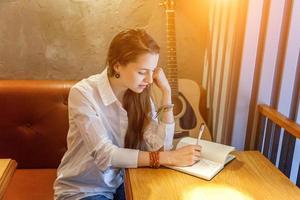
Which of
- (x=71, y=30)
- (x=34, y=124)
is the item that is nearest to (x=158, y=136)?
(x=34, y=124)

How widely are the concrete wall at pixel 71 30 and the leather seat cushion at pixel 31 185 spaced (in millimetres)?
529

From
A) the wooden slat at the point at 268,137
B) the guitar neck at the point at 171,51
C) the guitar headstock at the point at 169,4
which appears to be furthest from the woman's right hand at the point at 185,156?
the guitar headstock at the point at 169,4

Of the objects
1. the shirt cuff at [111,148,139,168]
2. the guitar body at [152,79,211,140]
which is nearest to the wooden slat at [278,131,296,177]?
the guitar body at [152,79,211,140]

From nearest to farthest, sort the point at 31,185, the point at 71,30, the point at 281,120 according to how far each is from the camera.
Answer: the point at 281,120, the point at 31,185, the point at 71,30

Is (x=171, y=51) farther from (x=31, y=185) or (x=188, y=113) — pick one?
(x=31, y=185)

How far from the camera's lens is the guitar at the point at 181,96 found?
1.79m

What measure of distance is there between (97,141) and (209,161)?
40 centimetres

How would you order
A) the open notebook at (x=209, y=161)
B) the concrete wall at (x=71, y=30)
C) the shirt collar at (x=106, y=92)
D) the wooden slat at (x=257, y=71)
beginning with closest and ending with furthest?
the open notebook at (x=209, y=161) < the shirt collar at (x=106, y=92) < the wooden slat at (x=257, y=71) < the concrete wall at (x=71, y=30)

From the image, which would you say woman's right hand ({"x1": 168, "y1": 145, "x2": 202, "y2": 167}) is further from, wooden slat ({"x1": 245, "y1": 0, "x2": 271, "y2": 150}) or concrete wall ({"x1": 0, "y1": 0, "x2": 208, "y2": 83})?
concrete wall ({"x1": 0, "y1": 0, "x2": 208, "y2": 83})

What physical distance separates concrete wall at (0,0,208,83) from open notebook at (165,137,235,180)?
0.82 m

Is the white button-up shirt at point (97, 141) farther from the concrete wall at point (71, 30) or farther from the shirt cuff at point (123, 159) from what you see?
the concrete wall at point (71, 30)

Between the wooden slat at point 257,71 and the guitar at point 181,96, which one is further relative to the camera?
the guitar at point 181,96

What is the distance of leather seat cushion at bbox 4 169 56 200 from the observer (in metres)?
1.50

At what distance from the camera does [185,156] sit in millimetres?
1228
